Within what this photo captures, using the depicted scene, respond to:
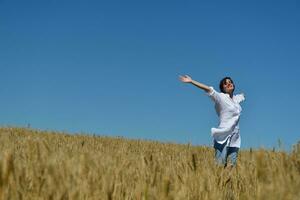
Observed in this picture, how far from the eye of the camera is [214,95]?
7.13m

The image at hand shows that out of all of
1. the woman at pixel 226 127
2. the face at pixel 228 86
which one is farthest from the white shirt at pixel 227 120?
the face at pixel 228 86

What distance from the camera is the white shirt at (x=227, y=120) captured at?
722cm

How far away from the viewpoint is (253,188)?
11.7 ft

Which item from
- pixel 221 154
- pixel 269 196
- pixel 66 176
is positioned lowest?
pixel 269 196

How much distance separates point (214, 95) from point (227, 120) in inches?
17.8

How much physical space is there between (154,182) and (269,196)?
1319 millimetres

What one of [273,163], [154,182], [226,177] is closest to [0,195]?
[154,182]

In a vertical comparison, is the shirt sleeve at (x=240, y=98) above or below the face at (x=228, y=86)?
below

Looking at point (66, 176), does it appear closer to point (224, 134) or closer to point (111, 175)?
point (111, 175)

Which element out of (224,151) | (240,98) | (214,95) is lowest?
(224,151)

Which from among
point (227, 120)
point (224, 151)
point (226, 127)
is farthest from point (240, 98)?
point (224, 151)

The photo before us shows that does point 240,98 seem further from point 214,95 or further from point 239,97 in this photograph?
point 214,95

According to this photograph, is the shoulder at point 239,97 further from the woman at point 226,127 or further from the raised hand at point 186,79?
the raised hand at point 186,79

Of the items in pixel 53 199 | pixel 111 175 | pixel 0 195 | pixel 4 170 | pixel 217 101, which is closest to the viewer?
pixel 4 170
